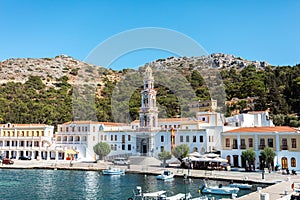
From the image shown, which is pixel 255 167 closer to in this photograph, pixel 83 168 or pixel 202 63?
pixel 83 168

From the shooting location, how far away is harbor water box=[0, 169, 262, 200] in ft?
68.9

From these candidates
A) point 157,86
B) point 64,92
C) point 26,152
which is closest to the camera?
point 26,152

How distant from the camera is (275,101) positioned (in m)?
63.5

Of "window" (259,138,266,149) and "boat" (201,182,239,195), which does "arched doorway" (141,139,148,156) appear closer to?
"window" (259,138,266,149)

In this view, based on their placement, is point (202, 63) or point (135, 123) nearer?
point (135, 123)

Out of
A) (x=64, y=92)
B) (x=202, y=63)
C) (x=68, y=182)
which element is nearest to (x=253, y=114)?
(x=68, y=182)

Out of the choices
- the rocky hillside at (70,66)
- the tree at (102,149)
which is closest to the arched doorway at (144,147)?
the tree at (102,149)

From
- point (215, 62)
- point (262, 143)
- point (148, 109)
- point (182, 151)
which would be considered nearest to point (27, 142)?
point (148, 109)

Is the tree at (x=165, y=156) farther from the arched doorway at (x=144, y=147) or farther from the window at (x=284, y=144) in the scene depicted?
the window at (x=284, y=144)

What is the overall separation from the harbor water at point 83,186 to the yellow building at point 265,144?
739 centimetres

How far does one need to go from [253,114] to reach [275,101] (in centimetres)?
1908

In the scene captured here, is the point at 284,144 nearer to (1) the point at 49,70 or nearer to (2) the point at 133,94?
(2) the point at 133,94

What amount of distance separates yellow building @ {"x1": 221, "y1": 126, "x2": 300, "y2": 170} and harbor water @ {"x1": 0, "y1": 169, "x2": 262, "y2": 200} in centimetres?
739

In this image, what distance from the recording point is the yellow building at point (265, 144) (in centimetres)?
2952
